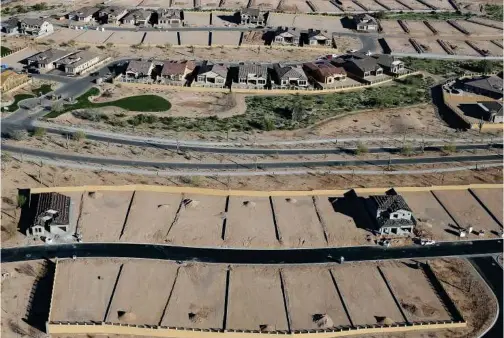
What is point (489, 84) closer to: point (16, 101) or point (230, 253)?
point (230, 253)

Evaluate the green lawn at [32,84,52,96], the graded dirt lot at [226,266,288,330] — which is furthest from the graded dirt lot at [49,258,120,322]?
the green lawn at [32,84,52,96]

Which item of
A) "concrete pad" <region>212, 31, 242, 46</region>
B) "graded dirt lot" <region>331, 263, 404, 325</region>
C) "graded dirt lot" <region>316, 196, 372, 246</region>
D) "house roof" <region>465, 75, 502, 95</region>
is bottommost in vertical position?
"graded dirt lot" <region>331, 263, 404, 325</region>

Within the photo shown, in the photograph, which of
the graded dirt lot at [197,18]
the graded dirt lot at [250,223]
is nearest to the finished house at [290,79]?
the graded dirt lot at [250,223]

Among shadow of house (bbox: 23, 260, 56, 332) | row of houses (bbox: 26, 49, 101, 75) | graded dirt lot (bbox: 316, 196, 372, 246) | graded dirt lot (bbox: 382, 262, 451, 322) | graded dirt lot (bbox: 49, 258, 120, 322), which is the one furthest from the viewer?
row of houses (bbox: 26, 49, 101, 75)

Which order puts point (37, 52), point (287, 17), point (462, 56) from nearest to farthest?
point (37, 52) → point (462, 56) → point (287, 17)

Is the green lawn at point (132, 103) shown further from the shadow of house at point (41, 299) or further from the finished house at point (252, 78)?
the shadow of house at point (41, 299)

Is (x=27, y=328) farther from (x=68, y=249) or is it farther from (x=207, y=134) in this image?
(x=207, y=134)

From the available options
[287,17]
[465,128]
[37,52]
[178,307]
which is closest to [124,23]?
[37,52]

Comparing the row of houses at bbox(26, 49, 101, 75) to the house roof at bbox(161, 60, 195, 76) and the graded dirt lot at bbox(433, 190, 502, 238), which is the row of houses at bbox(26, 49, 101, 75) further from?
the graded dirt lot at bbox(433, 190, 502, 238)
